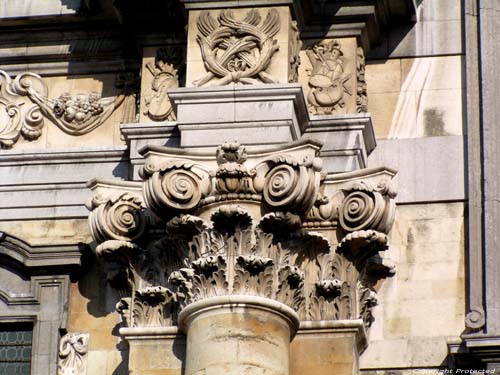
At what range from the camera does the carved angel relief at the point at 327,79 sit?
2586 centimetres

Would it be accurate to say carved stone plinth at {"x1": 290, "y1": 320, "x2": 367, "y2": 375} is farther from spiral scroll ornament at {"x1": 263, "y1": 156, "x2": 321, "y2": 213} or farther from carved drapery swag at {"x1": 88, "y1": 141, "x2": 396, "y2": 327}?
spiral scroll ornament at {"x1": 263, "y1": 156, "x2": 321, "y2": 213}

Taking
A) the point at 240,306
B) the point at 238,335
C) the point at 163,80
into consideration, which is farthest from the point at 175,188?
the point at 163,80

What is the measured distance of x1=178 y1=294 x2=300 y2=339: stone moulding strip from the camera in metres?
23.7

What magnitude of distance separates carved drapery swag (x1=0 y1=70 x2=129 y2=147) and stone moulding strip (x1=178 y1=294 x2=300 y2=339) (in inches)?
150

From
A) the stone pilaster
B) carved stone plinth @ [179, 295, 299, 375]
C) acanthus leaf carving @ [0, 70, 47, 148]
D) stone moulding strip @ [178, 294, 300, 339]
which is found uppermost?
acanthus leaf carving @ [0, 70, 47, 148]

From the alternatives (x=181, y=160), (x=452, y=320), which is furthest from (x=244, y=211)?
(x=452, y=320)

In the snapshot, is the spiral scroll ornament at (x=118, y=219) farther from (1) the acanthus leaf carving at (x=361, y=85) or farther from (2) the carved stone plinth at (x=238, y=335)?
(1) the acanthus leaf carving at (x=361, y=85)

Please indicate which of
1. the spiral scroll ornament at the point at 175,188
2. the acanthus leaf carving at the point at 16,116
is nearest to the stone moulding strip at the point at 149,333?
the spiral scroll ornament at the point at 175,188

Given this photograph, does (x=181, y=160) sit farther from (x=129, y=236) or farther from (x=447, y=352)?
(x=447, y=352)

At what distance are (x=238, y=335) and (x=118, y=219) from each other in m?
2.32

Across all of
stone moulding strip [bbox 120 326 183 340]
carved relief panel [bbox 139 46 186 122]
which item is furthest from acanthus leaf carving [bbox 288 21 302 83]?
stone moulding strip [bbox 120 326 183 340]

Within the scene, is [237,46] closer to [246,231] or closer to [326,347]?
[246,231]

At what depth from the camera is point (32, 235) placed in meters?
26.2

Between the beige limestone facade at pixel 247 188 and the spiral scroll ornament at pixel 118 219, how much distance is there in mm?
19
